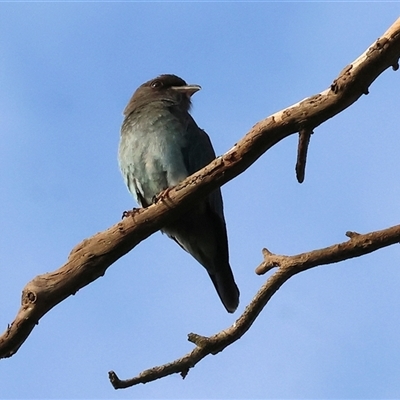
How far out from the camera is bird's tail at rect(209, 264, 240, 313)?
7738mm

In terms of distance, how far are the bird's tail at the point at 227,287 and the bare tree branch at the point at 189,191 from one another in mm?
2219

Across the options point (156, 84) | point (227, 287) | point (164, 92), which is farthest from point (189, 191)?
point (156, 84)

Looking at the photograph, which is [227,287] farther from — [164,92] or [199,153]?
[164,92]

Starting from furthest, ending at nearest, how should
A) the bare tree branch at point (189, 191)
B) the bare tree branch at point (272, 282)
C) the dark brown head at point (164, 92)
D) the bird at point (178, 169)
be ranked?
the dark brown head at point (164, 92) → the bird at point (178, 169) → the bare tree branch at point (272, 282) → the bare tree branch at point (189, 191)

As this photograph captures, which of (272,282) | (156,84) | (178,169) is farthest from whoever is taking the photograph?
(156,84)

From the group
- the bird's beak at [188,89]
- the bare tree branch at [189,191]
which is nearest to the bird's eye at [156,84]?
the bird's beak at [188,89]

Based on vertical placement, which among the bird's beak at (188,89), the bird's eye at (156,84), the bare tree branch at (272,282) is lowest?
the bare tree branch at (272,282)

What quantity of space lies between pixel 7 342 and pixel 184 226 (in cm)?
273

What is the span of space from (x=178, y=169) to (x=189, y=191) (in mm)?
1955

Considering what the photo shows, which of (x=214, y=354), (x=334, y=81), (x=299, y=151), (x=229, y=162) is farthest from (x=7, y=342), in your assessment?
(x=334, y=81)

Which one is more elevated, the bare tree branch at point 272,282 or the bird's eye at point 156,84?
the bird's eye at point 156,84

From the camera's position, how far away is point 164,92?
8.80m

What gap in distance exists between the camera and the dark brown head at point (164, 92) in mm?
8625

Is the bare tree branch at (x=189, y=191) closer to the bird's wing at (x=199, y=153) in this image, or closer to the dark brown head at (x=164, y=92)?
the bird's wing at (x=199, y=153)
